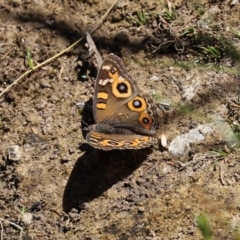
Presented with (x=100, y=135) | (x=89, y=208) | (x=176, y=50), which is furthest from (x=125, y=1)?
(x=89, y=208)

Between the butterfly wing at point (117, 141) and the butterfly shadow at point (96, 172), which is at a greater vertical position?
the butterfly wing at point (117, 141)

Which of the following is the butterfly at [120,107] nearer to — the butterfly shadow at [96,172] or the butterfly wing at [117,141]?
the butterfly wing at [117,141]

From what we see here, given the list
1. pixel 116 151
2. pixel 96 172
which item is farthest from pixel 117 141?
pixel 96 172

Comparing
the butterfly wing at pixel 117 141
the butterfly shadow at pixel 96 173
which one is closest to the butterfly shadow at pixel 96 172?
the butterfly shadow at pixel 96 173

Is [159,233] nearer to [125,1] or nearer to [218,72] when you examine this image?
[218,72]

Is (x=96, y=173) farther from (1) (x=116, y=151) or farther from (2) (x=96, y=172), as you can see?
(1) (x=116, y=151)

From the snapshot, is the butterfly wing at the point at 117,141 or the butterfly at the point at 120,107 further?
the butterfly at the point at 120,107

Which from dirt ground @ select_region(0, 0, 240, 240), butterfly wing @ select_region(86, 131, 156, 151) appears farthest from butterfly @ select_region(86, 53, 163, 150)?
dirt ground @ select_region(0, 0, 240, 240)

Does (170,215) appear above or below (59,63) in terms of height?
below
